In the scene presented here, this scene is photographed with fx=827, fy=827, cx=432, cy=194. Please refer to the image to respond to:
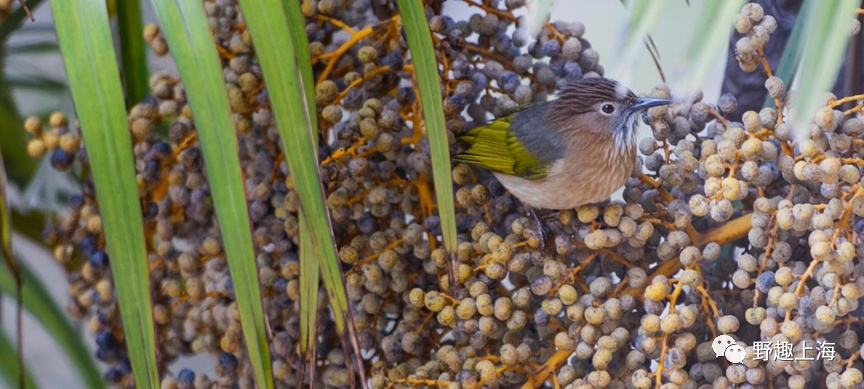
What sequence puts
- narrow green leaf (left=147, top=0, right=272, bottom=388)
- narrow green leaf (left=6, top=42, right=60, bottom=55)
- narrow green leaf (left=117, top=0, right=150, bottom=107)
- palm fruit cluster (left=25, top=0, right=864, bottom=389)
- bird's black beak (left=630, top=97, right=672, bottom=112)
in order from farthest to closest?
narrow green leaf (left=6, top=42, right=60, bottom=55) → narrow green leaf (left=117, top=0, right=150, bottom=107) → bird's black beak (left=630, top=97, right=672, bottom=112) → palm fruit cluster (left=25, top=0, right=864, bottom=389) → narrow green leaf (left=147, top=0, right=272, bottom=388)

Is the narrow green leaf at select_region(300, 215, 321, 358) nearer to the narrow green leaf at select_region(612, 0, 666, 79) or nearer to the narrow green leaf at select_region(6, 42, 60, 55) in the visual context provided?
the narrow green leaf at select_region(612, 0, 666, 79)

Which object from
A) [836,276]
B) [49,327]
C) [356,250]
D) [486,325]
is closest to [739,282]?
[836,276]

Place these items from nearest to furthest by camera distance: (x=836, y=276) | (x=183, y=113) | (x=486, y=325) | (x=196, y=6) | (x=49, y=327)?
(x=196, y=6) < (x=836, y=276) < (x=486, y=325) < (x=183, y=113) < (x=49, y=327)

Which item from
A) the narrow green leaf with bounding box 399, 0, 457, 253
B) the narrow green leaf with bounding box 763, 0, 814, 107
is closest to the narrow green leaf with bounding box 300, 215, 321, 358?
the narrow green leaf with bounding box 399, 0, 457, 253

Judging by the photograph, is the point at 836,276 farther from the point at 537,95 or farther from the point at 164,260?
the point at 164,260

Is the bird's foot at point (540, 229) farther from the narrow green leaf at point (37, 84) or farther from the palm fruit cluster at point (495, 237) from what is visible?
the narrow green leaf at point (37, 84)

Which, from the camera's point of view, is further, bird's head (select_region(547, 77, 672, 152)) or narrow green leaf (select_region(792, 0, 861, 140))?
bird's head (select_region(547, 77, 672, 152))

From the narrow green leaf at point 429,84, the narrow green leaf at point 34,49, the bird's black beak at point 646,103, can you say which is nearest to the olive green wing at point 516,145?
the bird's black beak at point 646,103
